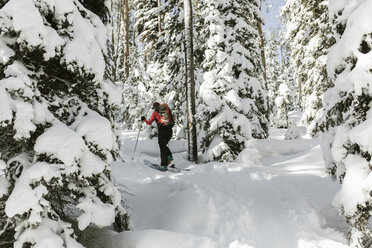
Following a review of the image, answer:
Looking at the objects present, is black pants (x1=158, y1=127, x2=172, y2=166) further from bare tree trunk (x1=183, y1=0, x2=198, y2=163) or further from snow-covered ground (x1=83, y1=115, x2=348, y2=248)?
snow-covered ground (x1=83, y1=115, x2=348, y2=248)

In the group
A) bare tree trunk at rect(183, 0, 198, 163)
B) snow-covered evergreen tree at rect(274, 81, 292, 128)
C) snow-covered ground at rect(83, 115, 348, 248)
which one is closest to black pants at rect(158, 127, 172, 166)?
bare tree trunk at rect(183, 0, 198, 163)

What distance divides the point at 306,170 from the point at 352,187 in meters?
4.43

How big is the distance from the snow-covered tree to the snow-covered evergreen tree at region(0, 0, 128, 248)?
3.54 m

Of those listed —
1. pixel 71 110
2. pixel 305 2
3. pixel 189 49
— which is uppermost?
pixel 305 2

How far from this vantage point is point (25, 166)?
3.57 meters

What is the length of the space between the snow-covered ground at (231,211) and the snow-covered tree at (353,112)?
2.72 feet

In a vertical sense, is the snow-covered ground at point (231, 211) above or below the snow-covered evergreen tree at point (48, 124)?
below

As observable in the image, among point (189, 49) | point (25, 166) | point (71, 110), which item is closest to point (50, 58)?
point (71, 110)

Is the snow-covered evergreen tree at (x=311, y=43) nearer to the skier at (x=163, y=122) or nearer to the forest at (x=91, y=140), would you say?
the skier at (x=163, y=122)

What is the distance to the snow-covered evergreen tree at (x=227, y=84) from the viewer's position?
12508mm

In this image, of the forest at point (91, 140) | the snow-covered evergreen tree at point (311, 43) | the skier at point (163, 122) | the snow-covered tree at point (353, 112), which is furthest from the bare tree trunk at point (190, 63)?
the snow-covered tree at point (353, 112)

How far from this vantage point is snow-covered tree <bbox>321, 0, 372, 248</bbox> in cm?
414

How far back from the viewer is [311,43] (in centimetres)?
1455

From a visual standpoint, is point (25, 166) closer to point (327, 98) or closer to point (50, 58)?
point (50, 58)
